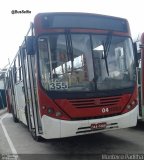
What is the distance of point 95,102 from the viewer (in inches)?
340

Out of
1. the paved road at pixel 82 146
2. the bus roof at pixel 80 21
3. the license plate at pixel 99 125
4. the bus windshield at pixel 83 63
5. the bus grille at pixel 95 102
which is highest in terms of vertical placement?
the bus roof at pixel 80 21

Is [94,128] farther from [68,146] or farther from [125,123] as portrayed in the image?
[68,146]

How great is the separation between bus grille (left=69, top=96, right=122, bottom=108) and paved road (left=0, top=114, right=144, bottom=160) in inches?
48.1

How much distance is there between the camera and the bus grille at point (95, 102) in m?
8.46

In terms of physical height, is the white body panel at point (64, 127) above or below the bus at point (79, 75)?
below

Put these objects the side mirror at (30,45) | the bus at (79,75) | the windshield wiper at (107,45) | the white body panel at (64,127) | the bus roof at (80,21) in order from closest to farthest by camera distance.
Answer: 1. the white body panel at (64,127)
2. the bus at (79,75)
3. the side mirror at (30,45)
4. the bus roof at (80,21)
5. the windshield wiper at (107,45)

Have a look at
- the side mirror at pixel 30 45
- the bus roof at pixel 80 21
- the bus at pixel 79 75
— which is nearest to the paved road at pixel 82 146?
the bus at pixel 79 75

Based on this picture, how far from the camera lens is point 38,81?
852 centimetres

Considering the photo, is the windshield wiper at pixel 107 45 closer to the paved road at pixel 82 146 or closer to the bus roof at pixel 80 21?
the bus roof at pixel 80 21

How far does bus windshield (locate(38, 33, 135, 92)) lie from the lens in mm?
8492

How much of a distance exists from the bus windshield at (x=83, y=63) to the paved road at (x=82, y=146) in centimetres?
166

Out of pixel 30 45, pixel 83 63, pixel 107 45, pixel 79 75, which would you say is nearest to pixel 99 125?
pixel 79 75

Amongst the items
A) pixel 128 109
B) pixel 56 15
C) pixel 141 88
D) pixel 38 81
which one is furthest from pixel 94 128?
pixel 141 88

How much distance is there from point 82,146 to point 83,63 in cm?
258
